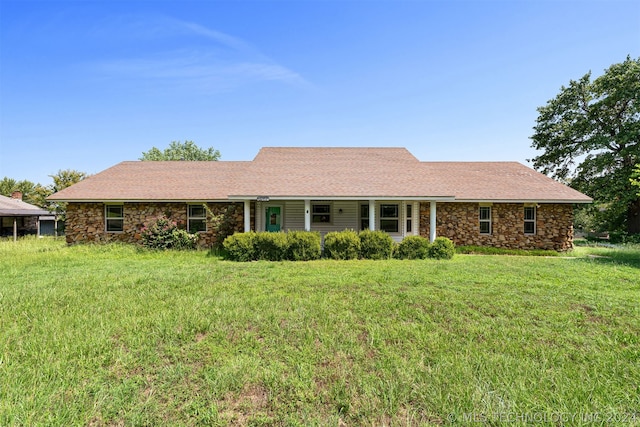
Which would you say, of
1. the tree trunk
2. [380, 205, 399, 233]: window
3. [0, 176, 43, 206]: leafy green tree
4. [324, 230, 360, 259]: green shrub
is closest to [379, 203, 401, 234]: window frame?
[380, 205, 399, 233]: window

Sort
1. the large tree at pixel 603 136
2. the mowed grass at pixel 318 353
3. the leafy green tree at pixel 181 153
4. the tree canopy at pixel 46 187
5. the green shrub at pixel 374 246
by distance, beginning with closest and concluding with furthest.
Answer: the mowed grass at pixel 318 353 < the green shrub at pixel 374 246 < the large tree at pixel 603 136 < the tree canopy at pixel 46 187 < the leafy green tree at pixel 181 153

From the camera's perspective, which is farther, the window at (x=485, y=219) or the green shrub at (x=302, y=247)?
the window at (x=485, y=219)

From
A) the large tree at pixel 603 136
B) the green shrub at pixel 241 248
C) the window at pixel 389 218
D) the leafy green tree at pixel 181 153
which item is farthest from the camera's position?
the leafy green tree at pixel 181 153

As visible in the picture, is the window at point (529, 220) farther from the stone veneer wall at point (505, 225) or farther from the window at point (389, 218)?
the window at point (389, 218)

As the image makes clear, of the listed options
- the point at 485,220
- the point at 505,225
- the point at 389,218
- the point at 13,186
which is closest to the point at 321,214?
the point at 389,218

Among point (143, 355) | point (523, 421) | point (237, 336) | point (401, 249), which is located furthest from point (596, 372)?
point (401, 249)

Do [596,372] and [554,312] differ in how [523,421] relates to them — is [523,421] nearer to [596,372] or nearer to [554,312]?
[596,372]

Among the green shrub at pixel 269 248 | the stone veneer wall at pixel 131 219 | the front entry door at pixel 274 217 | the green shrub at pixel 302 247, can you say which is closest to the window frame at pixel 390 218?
the green shrub at pixel 302 247

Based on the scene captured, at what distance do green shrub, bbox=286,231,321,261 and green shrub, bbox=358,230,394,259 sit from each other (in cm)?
176

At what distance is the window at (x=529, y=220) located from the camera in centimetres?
1477

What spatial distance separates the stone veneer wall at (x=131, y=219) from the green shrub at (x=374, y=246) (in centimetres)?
577

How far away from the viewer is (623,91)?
18.9m

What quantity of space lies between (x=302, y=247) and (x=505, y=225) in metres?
10.4

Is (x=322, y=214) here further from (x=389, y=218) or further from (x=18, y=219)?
(x=18, y=219)
